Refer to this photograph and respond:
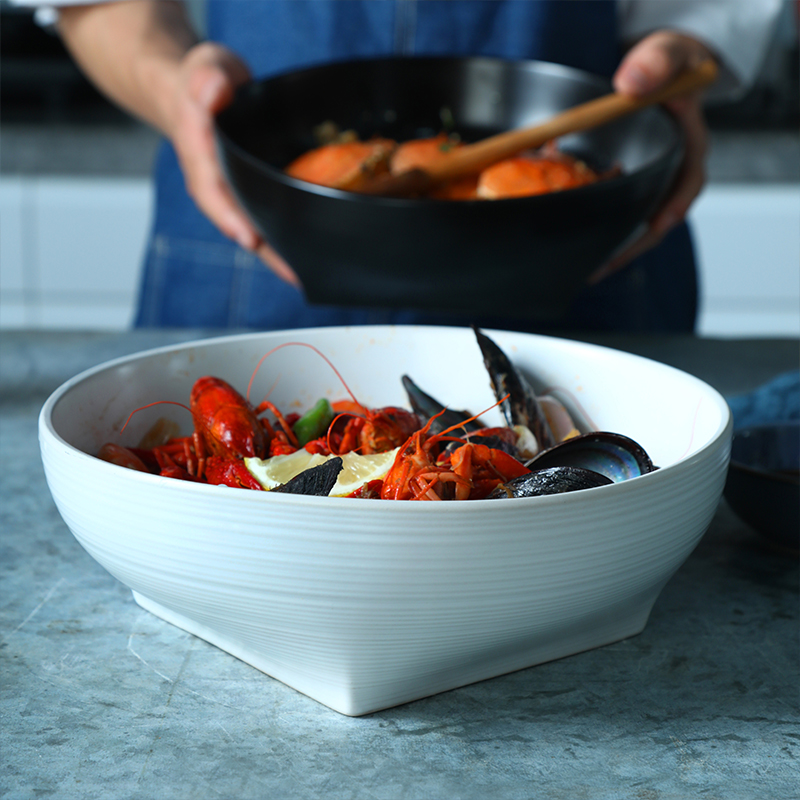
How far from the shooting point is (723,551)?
2.44 ft

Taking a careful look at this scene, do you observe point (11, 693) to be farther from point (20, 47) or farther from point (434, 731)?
point (20, 47)

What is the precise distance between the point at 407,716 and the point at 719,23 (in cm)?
138

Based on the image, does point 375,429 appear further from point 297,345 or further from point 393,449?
point 297,345

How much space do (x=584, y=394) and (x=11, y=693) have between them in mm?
466

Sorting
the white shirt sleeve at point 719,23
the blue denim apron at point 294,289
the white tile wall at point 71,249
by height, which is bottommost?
the white tile wall at point 71,249

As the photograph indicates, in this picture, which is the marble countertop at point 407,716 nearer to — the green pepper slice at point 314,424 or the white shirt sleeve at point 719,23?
the green pepper slice at point 314,424

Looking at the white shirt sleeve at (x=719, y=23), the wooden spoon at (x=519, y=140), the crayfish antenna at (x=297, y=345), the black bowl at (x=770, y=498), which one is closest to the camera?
the black bowl at (x=770, y=498)

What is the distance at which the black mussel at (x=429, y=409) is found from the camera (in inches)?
29.6

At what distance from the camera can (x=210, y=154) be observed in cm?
130

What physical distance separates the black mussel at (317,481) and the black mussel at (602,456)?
160 millimetres

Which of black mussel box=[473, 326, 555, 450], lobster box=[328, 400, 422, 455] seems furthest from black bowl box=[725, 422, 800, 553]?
lobster box=[328, 400, 422, 455]

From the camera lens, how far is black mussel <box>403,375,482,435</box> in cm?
75

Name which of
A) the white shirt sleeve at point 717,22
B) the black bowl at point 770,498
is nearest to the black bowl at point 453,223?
the black bowl at point 770,498

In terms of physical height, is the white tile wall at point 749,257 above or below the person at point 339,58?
below
